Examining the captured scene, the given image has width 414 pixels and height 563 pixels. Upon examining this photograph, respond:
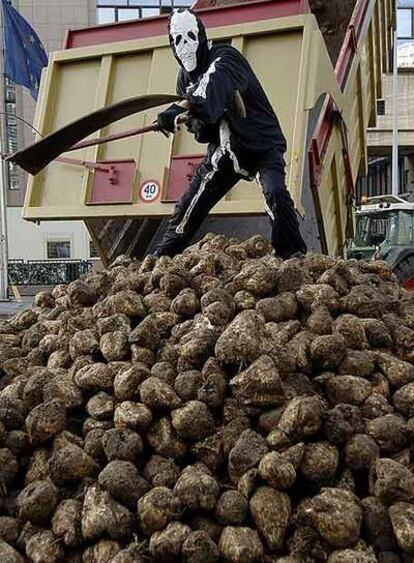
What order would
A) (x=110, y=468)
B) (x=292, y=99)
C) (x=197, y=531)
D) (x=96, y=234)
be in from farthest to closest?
(x=96, y=234) → (x=292, y=99) → (x=110, y=468) → (x=197, y=531)

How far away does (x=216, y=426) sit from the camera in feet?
7.06

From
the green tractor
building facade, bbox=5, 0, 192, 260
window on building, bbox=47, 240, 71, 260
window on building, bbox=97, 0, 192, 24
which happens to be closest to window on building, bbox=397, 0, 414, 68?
building facade, bbox=5, 0, 192, 260

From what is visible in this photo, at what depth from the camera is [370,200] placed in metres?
12.3

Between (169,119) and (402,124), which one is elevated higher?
(402,124)

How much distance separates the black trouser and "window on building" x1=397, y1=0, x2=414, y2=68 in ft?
70.6

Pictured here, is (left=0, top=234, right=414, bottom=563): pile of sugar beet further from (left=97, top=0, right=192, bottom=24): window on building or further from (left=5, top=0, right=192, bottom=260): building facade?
(left=97, top=0, right=192, bottom=24): window on building

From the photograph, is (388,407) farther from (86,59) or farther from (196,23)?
(86,59)

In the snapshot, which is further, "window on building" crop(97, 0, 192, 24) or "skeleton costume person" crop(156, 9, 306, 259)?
"window on building" crop(97, 0, 192, 24)

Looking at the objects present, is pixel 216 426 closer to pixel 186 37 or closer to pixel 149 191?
pixel 186 37

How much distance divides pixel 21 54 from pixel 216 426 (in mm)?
12057

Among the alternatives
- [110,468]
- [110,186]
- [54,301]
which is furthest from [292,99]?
[110,468]

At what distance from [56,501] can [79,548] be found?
136mm

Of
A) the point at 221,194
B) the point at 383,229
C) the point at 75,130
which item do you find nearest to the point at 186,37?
the point at 75,130

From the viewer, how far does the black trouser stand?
12.0ft
